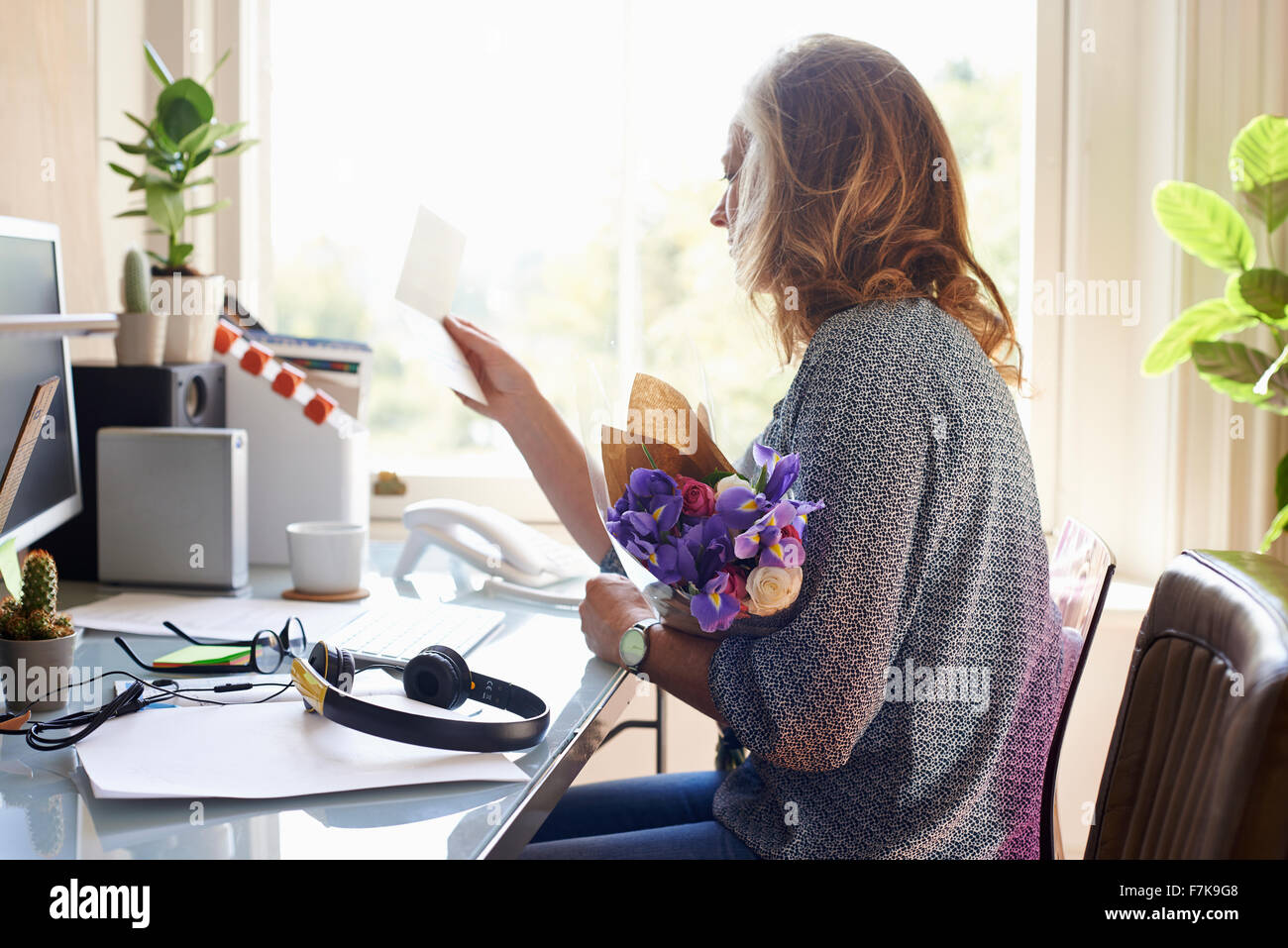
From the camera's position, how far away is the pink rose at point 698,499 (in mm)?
906

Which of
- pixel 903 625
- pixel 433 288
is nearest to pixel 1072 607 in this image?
pixel 903 625

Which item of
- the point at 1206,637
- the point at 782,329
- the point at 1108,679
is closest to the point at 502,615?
the point at 782,329

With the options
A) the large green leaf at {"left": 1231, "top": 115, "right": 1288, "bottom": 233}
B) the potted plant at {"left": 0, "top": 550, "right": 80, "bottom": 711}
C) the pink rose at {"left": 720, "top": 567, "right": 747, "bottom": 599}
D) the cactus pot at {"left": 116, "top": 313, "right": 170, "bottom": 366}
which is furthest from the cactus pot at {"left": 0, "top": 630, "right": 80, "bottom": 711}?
the large green leaf at {"left": 1231, "top": 115, "right": 1288, "bottom": 233}

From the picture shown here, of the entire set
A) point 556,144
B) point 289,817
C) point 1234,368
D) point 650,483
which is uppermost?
point 556,144

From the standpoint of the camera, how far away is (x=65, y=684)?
93 centimetres

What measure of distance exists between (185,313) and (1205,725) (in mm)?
1442

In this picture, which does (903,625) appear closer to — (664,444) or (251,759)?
(664,444)

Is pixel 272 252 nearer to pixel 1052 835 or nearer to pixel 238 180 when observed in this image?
pixel 238 180

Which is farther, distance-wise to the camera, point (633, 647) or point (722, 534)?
point (633, 647)

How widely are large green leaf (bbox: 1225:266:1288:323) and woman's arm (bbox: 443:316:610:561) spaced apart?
47.9 inches

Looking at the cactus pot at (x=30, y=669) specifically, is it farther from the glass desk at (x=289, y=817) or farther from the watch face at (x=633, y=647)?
the watch face at (x=633, y=647)

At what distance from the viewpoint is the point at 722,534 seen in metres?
0.89

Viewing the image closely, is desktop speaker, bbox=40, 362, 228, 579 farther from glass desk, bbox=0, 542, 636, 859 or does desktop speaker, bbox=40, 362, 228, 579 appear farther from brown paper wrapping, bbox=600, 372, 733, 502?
brown paper wrapping, bbox=600, 372, 733, 502

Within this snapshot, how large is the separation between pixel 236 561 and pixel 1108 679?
168 centimetres
